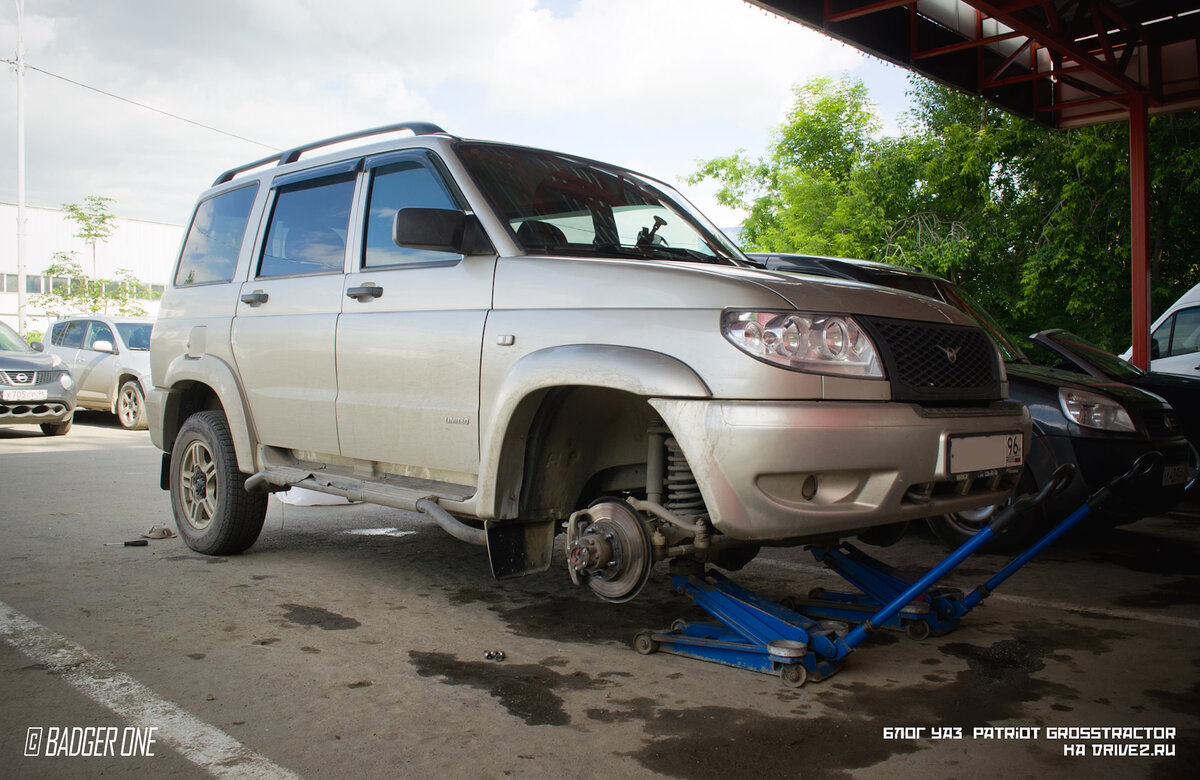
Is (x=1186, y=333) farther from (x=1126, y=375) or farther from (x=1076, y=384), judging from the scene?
(x=1076, y=384)

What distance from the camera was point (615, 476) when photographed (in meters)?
3.84

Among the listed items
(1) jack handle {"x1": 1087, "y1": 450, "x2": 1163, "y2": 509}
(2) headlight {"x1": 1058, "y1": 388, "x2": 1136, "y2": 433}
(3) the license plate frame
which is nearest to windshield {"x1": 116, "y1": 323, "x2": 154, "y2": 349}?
(3) the license plate frame

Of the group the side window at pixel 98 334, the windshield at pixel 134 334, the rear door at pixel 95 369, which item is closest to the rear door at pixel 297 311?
the windshield at pixel 134 334

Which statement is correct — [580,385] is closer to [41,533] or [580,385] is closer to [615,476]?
[615,476]

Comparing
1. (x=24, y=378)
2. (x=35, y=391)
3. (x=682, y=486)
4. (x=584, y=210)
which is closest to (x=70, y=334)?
(x=24, y=378)

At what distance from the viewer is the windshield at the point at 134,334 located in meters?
13.9

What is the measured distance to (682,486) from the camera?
3217 millimetres

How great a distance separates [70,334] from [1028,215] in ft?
59.7

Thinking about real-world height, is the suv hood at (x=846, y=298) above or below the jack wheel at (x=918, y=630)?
above

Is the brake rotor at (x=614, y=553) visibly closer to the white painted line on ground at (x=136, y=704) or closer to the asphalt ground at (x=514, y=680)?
the asphalt ground at (x=514, y=680)

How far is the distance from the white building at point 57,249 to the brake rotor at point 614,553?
→ 43.6 m

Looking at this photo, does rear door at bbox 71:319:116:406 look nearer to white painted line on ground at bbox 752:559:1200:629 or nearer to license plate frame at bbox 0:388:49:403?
license plate frame at bbox 0:388:49:403

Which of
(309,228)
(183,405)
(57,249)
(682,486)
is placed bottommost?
(682,486)

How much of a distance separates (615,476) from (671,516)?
0.67 metres
